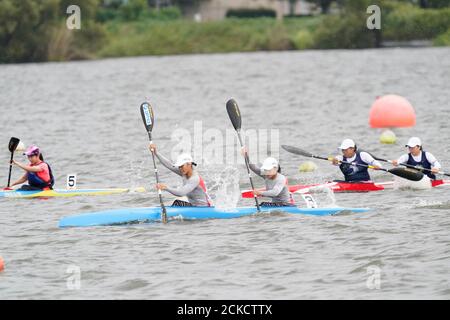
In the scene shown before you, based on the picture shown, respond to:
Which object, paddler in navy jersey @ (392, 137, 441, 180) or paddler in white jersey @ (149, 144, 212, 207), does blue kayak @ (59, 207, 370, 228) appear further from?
paddler in navy jersey @ (392, 137, 441, 180)

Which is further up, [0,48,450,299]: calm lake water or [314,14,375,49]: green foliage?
[314,14,375,49]: green foliage

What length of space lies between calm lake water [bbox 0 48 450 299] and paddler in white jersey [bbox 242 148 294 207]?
437mm

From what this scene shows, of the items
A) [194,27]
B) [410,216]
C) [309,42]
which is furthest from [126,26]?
[410,216]

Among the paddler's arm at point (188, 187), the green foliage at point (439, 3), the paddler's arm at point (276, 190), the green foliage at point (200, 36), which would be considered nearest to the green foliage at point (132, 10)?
the green foliage at point (200, 36)

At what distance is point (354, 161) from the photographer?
23.0m

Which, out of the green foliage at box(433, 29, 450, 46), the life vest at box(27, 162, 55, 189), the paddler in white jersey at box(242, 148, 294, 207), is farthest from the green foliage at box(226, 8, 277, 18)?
the paddler in white jersey at box(242, 148, 294, 207)

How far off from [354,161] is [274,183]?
12.7 ft

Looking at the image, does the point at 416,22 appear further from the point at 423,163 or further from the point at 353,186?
the point at 353,186

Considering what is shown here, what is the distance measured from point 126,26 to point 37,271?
2687 inches

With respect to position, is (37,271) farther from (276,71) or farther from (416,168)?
(276,71)

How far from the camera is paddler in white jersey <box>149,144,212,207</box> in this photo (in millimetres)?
19078

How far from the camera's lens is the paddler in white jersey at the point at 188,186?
19078 millimetres

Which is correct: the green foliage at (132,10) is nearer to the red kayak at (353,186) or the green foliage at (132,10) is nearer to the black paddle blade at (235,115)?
the red kayak at (353,186)

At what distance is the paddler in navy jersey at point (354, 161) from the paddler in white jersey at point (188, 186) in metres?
4.19
